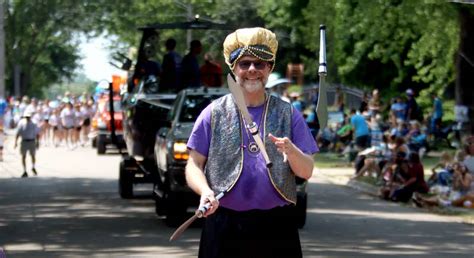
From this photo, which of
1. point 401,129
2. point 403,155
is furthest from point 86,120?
point 403,155

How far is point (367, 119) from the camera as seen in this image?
31.3 metres

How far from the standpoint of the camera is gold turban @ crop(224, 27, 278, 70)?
630 centimetres

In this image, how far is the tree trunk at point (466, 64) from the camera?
27.3 m

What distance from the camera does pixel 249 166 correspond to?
623 cm

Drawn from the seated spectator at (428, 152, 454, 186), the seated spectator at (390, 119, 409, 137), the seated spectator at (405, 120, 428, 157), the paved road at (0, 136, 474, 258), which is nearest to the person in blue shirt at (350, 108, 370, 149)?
the seated spectator at (390, 119, 409, 137)

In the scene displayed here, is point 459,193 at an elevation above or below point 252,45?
below

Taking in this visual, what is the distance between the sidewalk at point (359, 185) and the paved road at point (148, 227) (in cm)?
24

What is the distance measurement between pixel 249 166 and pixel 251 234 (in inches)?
12.8

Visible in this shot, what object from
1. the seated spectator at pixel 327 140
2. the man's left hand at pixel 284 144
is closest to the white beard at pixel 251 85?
the man's left hand at pixel 284 144

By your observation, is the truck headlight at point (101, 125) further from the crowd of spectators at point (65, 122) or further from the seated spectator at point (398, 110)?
the seated spectator at point (398, 110)

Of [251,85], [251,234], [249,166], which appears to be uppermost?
[251,85]

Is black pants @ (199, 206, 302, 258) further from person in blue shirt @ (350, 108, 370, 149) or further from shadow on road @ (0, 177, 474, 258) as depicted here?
person in blue shirt @ (350, 108, 370, 149)

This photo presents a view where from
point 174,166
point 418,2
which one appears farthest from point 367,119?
point 174,166

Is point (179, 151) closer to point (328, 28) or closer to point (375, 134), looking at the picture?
point (375, 134)
